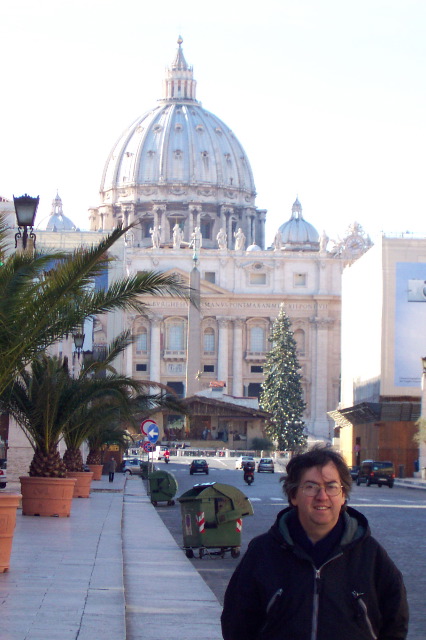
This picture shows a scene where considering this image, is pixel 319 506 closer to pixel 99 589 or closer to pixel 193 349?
pixel 99 589

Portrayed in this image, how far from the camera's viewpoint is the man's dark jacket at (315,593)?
4551 millimetres

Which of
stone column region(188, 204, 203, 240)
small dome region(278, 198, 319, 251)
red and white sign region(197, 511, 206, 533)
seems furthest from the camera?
stone column region(188, 204, 203, 240)

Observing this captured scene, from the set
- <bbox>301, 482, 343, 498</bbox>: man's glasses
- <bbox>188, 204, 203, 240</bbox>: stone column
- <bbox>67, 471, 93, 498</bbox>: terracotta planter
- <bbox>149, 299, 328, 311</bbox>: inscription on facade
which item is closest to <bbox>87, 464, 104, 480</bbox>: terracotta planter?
<bbox>67, 471, 93, 498</bbox>: terracotta planter

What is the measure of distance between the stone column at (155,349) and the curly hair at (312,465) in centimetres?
12216

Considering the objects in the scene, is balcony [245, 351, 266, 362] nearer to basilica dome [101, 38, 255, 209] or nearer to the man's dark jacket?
basilica dome [101, 38, 255, 209]

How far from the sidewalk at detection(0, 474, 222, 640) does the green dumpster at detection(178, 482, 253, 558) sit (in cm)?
42

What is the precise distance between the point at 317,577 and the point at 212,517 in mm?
12682

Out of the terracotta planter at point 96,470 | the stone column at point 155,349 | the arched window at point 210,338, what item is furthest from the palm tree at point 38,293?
the arched window at point 210,338

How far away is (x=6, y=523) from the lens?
11.6 metres

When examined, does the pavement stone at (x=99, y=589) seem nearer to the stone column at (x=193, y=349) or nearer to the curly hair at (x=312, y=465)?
the curly hair at (x=312, y=465)

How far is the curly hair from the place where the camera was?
487 cm

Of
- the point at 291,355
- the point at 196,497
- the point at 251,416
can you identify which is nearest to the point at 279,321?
the point at 291,355

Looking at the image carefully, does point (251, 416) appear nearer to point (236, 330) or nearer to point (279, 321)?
point (279, 321)

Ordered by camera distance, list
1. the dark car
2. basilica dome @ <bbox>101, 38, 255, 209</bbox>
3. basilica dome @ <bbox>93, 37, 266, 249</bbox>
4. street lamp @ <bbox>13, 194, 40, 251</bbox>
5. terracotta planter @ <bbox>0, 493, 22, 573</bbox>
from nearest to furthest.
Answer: terracotta planter @ <bbox>0, 493, 22, 573</bbox>
street lamp @ <bbox>13, 194, 40, 251</bbox>
the dark car
basilica dome @ <bbox>93, 37, 266, 249</bbox>
basilica dome @ <bbox>101, 38, 255, 209</bbox>
